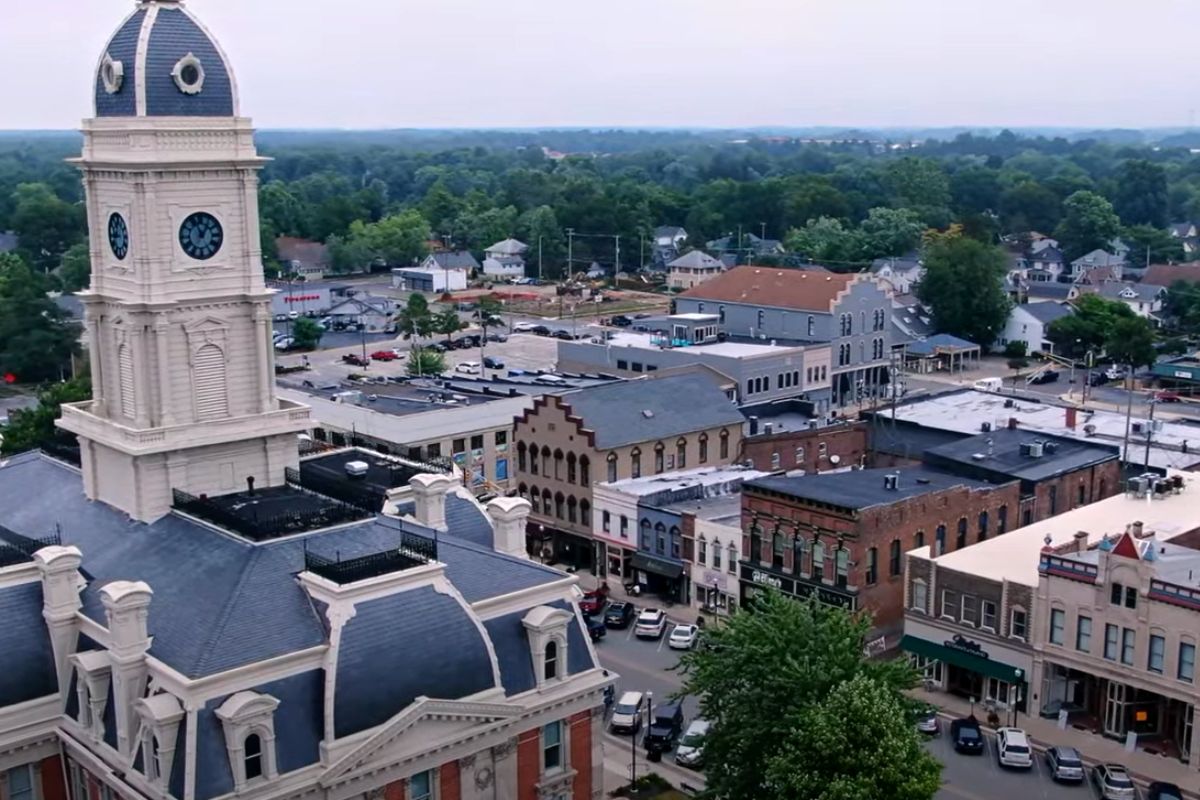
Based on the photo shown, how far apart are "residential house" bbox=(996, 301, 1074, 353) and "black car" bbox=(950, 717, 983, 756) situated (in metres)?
91.1

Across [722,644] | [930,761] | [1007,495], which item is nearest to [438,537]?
[722,644]

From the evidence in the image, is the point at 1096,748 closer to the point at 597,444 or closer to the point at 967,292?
the point at 597,444

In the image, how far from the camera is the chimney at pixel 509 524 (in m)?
41.6

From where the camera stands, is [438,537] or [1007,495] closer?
[438,537]

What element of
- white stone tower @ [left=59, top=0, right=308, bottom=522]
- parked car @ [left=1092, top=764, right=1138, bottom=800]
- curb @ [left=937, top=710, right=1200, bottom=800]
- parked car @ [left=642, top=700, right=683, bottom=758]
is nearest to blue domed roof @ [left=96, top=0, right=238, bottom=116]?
white stone tower @ [left=59, top=0, right=308, bottom=522]

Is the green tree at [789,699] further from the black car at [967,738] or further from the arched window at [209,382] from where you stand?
the arched window at [209,382]

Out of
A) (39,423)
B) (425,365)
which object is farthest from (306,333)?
(39,423)

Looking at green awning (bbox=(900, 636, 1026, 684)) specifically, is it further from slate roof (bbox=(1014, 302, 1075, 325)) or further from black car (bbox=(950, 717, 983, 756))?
slate roof (bbox=(1014, 302, 1075, 325))

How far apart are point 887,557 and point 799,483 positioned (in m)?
5.19

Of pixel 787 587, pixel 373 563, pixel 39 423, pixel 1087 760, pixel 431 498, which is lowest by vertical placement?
pixel 1087 760

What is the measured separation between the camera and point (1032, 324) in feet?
445

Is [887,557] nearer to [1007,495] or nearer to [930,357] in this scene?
[1007,495]

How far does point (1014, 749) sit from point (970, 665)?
6.19 meters

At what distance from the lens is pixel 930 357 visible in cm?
12788
